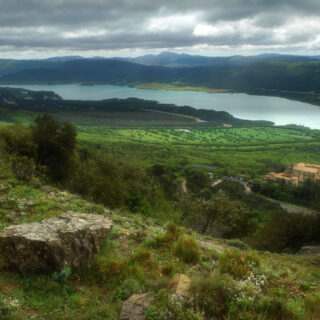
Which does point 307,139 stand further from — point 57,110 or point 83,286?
point 83,286

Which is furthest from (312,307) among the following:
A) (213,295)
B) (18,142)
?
(18,142)

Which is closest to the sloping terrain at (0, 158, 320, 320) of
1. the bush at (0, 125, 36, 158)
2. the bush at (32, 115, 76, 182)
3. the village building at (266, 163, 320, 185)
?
the bush at (0, 125, 36, 158)

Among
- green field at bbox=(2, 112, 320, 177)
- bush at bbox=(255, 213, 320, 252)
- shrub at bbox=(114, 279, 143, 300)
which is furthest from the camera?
green field at bbox=(2, 112, 320, 177)

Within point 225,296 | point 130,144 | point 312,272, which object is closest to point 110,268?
point 225,296

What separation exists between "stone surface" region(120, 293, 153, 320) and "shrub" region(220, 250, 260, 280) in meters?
2.32

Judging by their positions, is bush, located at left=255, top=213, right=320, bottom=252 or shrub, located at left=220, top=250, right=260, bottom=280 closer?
shrub, located at left=220, top=250, right=260, bottom=280

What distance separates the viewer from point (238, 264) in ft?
33.6

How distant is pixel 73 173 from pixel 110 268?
1964 centimetres

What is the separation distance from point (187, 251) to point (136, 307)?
11.9 feet

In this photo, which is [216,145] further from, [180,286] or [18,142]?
[180,286]

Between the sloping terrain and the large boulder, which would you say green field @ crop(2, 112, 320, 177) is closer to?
the sloping terrain

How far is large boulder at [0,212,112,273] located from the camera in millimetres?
9531

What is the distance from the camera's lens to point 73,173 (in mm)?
29266

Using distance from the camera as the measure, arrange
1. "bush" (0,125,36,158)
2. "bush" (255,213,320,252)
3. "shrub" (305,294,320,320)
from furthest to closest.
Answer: "bush" (0,125,36,158), "bush" (255,213,320,252), "shrub" (305,294,320,320)
